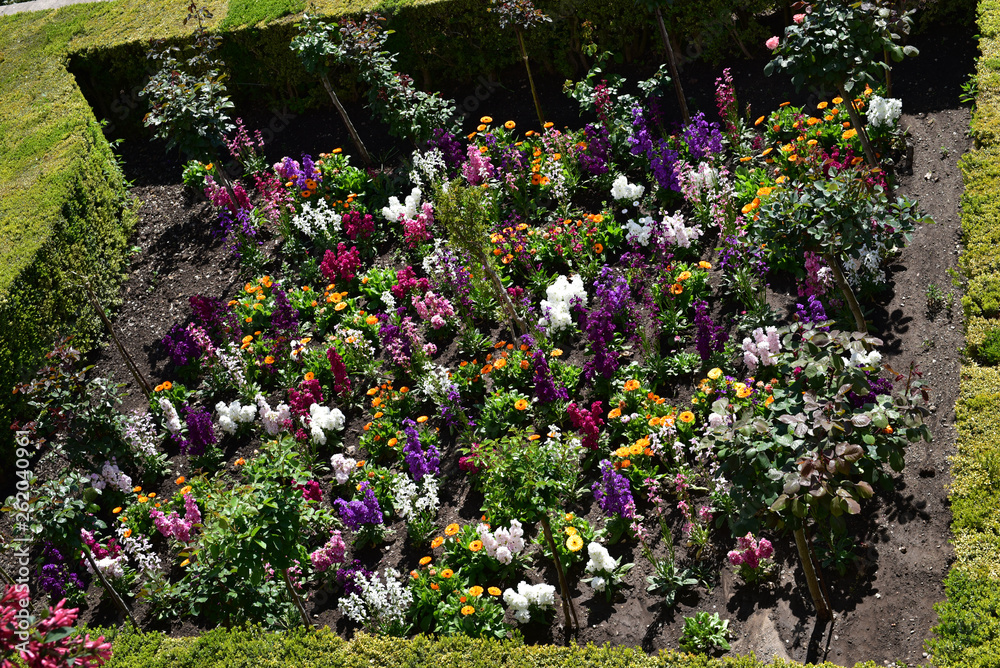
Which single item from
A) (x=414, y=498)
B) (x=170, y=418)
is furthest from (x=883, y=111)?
(x=170, y=418)

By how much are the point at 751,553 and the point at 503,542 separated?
5.87 feet

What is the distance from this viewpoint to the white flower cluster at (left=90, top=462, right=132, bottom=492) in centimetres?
806

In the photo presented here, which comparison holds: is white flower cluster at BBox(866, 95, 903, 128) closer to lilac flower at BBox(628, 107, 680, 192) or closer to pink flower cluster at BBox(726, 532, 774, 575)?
lilac flower at BBox(628, 107, 680, 192)

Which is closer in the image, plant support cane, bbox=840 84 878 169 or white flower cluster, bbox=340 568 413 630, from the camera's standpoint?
white flower cluster, bbox=340 568 413 630

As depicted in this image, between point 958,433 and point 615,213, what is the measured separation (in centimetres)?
427

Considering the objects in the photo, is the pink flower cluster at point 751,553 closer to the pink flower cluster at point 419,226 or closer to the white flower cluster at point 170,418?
the pink flower cluster at point 419,226

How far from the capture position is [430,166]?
10062 millimetres

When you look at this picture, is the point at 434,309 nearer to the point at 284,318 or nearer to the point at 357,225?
the point at 284,318

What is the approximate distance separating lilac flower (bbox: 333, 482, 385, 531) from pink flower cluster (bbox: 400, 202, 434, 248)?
10.9 feet

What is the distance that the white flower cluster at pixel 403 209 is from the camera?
31.8 ft

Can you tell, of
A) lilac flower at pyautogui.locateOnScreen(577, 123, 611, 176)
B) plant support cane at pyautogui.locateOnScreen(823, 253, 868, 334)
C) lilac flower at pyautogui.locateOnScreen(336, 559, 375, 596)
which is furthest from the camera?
lilac flower at pyautogui.locateOnScreen(577, 123, 611, 176)

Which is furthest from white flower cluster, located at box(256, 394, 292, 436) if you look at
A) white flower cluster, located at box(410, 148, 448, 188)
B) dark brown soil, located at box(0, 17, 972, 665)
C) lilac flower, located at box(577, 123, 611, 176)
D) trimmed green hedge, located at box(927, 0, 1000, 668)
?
trimmed green hedge, located at box(927, 0, 1000, 668)

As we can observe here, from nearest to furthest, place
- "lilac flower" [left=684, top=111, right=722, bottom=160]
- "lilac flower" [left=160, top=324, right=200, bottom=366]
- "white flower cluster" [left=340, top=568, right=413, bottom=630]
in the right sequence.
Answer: "white flower cluster" [left=340, top=568, right=413, bottom=630] < "lilac flower" [left=160, top=324, right=200, bottom=366] < "lilac flower" [left=684, top=111, right=722, bottom=160]

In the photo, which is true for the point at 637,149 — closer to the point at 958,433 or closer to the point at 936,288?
the point at 936,288
